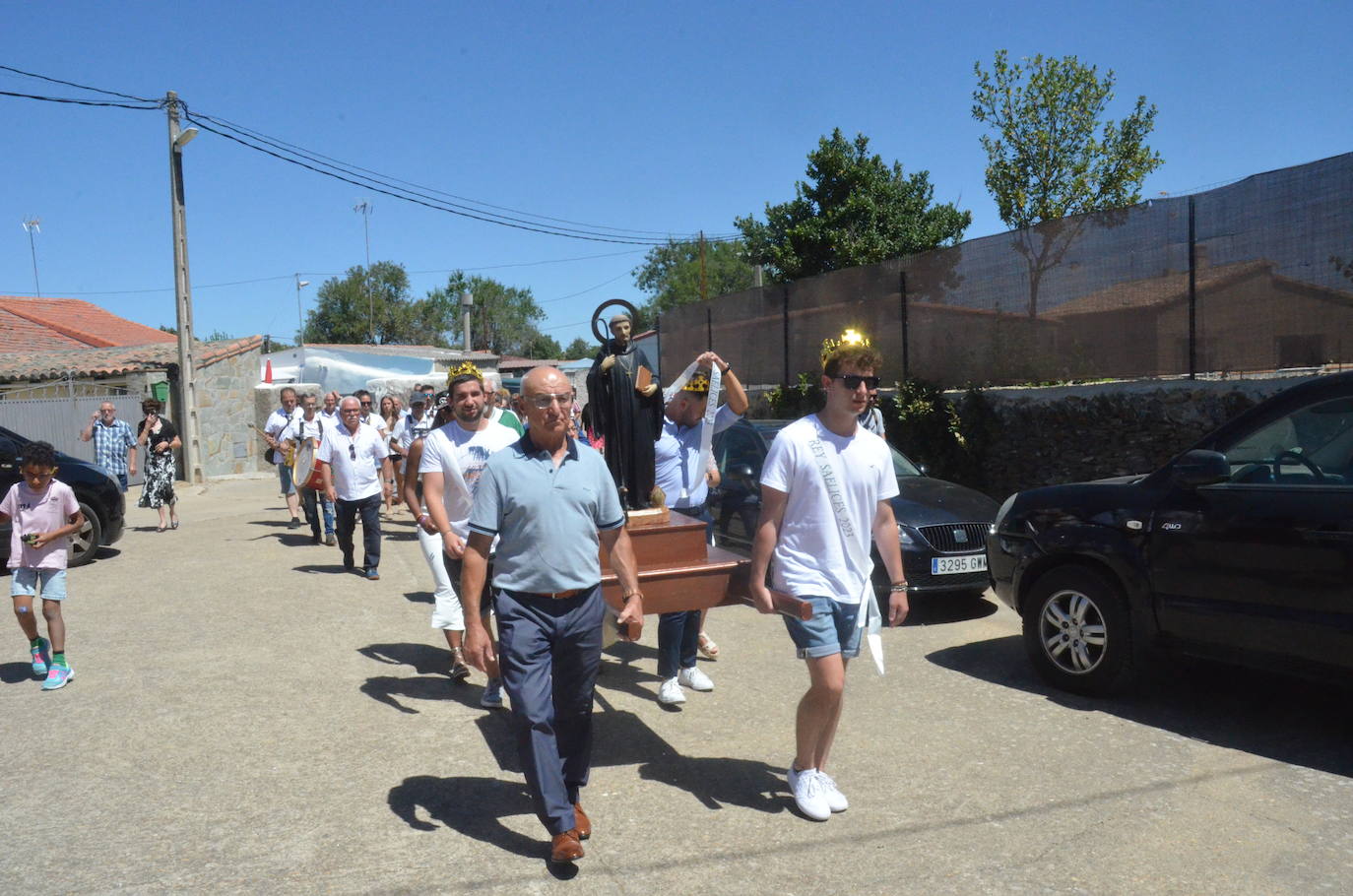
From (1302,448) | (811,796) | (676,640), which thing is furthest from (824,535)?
(1302,448)

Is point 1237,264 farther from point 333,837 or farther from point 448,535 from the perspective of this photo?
point 333,837

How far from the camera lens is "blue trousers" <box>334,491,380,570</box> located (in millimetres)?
9977

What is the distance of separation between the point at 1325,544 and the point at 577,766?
338 cm

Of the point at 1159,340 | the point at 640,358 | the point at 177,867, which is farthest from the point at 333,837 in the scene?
the point at 1159,340

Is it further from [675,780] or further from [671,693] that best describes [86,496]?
[675,780]

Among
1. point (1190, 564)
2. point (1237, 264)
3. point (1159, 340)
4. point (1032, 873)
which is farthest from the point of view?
point (1159, 340)

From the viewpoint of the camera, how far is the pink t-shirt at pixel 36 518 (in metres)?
6.40

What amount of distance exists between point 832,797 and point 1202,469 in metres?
2.45

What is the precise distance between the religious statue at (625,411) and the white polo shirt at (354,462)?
461cm

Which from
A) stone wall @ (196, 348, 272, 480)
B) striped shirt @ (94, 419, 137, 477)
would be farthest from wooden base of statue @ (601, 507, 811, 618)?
stone wall @ (196, 348, 272, 480)

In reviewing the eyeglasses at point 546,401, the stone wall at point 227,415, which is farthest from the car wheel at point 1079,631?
the stone wall at point 227,415

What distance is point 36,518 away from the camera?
641 cm

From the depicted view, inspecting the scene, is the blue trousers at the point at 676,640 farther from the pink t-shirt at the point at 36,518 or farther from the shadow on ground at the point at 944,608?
the pink t-shirt at the point at 36,518

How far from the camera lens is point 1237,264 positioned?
9.88 m
